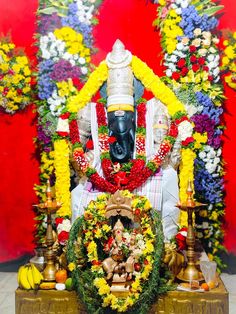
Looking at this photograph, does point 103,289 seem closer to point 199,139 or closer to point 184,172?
point 184,172

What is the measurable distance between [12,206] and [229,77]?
3.47 metres

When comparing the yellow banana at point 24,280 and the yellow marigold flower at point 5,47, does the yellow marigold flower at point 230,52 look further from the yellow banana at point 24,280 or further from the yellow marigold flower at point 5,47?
the yellow banana at point 24,280

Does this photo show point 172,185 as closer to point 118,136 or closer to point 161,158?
point 161,158

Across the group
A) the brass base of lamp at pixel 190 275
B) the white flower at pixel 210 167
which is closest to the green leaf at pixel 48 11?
the white flower at pixel 210 167

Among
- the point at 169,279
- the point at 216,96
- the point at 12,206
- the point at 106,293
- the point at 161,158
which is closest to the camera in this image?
the point at 106,293

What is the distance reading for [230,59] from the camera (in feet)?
21.9

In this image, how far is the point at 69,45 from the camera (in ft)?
22.3

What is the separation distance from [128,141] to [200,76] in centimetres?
150

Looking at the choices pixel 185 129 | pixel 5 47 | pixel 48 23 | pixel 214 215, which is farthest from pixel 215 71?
pixel 5 47

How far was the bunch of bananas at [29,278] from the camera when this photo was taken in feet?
15.9

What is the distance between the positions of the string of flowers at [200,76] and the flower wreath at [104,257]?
1866mm

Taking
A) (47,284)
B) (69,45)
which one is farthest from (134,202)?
(69,45)

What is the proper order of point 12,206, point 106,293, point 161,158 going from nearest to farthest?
point 106,293 < point 161,158 < point 12,206

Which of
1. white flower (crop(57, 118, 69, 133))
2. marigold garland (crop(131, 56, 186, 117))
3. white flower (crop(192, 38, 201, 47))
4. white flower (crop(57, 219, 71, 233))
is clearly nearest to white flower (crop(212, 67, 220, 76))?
white flower (crop(192, 38, 201, 47))
